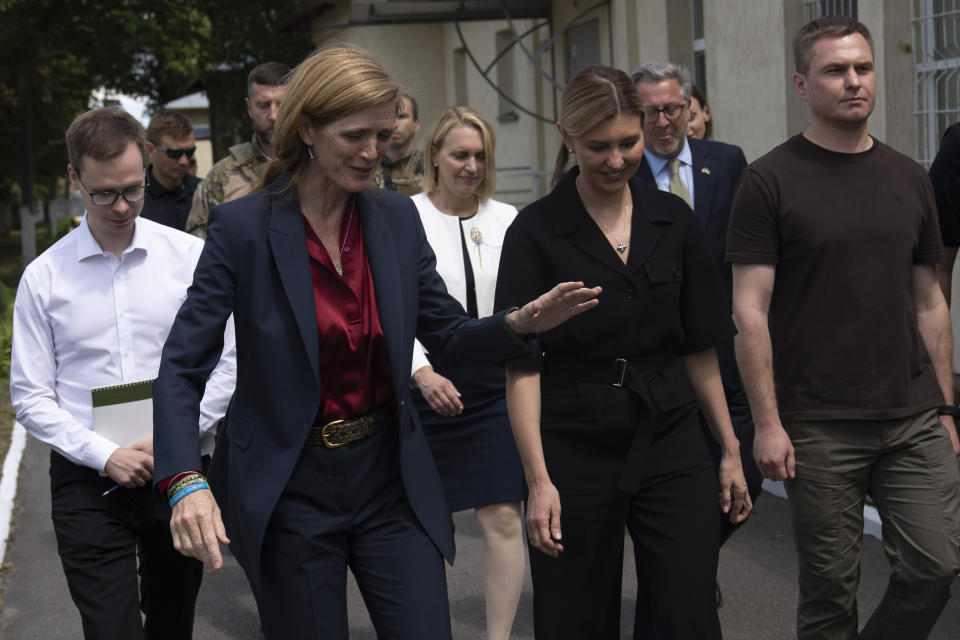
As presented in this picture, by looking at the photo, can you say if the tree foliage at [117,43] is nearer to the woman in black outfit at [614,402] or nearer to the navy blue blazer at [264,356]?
the woman in black outfit at [614,402]

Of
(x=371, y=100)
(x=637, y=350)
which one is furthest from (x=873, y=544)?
(x=371, y=100)

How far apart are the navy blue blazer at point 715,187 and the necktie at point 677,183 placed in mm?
59

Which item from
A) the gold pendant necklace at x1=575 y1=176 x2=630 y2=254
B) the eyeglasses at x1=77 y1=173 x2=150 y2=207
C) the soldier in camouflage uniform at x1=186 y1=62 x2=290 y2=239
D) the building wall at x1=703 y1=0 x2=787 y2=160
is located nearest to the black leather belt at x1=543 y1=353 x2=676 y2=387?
the gold pendant necklace at x1=575 y1=176 x2=630 y2=254

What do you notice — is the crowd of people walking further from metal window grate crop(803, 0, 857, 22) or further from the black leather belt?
metal window grate crop(803, 0, 857, 22)

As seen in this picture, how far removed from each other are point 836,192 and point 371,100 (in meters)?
1.75

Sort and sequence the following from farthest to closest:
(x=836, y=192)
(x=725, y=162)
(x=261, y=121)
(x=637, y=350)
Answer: (x=261, y=121) < (x=725, y=162) < (x=836, y=192) < (x=637, y=350)

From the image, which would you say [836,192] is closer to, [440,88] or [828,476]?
[828,476]

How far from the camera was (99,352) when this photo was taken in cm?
425

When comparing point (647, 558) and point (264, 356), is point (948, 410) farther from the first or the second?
point (264, 356)

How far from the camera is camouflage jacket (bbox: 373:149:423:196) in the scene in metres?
Answer: 7.33

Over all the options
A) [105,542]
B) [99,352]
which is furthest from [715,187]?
[105,542]

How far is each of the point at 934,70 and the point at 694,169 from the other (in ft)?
14.0

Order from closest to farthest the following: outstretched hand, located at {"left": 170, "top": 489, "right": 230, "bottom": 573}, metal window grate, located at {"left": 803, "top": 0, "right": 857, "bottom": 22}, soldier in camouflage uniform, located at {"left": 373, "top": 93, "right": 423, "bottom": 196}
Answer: outstretched hand, located at {"left": 170, "top": 489, "right": 230, "bottom": 573} < soldier in camouflage uniform, located at {"left": 373, "top": 93, "right": 423, "bottom": 196} < metal window grate, located at {"left": 803, "top": 0, "right": 857, "bottom": 22}

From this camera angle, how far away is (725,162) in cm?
575
